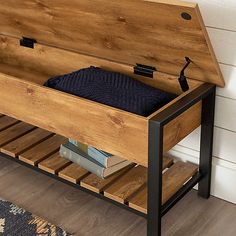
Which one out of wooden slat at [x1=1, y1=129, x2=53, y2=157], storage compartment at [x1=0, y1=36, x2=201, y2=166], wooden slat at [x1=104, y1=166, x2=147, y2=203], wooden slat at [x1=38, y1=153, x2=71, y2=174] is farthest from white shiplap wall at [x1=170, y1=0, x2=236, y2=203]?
wooden slat at [x1=1, y1=129, x2=53, y2=157]

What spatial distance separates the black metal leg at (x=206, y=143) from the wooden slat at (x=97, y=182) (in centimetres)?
31

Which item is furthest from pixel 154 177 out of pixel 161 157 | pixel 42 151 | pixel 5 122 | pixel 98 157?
pixel 5 122

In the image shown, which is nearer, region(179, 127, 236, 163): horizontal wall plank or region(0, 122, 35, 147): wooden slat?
region(179, 127, 236, 163): horizontal wall plank

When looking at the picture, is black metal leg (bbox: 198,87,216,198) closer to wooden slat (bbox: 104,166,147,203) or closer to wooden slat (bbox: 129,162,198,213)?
wooden slat (bbox: 129,162,198,213)

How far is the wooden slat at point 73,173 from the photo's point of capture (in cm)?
179

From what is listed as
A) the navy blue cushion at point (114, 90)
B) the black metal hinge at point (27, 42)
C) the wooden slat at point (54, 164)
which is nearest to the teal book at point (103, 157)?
the wooden slat at point (54, 164)

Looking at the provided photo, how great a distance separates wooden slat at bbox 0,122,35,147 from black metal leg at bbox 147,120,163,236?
763 millimetres

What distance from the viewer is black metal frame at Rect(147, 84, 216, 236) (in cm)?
144

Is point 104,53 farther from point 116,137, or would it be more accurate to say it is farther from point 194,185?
point 194,185

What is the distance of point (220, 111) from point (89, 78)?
48 centimetres

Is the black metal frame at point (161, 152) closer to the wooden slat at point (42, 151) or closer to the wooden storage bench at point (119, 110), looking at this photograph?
the wooden storage bench at point (119, 110)

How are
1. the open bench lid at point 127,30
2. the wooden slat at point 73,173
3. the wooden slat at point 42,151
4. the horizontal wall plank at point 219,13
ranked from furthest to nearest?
1. the wooden slat at point 42,151
2. the wooden slat at point 73,173
3. the horizontal wall plank at point 219,13
4. the open bench lid at point 127,30

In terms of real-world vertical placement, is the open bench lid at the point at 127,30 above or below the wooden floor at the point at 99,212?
above

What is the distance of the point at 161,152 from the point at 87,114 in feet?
0.92
